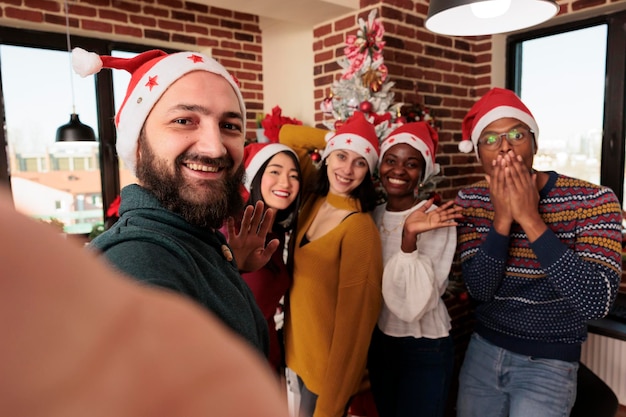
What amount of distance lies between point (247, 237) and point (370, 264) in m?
0.67

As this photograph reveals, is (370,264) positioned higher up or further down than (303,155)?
further down

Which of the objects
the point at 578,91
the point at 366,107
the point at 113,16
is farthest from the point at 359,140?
the point at 113,16

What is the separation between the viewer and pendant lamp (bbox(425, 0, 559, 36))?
133cm

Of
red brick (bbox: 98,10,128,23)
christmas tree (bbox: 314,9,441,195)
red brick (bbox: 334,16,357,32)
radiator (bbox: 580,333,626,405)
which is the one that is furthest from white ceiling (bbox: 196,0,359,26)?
radiator (bbox: 580,333,626,405)

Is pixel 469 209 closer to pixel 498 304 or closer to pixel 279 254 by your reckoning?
pixel 498 304

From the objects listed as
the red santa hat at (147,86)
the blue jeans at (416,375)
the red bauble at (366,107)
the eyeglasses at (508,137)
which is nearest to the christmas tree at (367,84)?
the red bauble at (366,107)

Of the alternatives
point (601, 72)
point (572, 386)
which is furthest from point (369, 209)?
point (601, 72)

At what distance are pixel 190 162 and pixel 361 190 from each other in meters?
1.25

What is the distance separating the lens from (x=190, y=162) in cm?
99

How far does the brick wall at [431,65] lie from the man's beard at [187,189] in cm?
216

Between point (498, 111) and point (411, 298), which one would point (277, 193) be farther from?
point (498, 111)

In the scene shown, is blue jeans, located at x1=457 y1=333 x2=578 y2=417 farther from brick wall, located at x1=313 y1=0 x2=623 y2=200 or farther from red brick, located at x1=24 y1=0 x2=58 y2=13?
red brick, located at x1=24 y1=0 x2=58 y2=13

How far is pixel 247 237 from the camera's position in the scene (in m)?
1.41

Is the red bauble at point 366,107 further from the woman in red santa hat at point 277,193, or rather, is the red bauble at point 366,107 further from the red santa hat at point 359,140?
the woman in red santa hat at point 277,193
